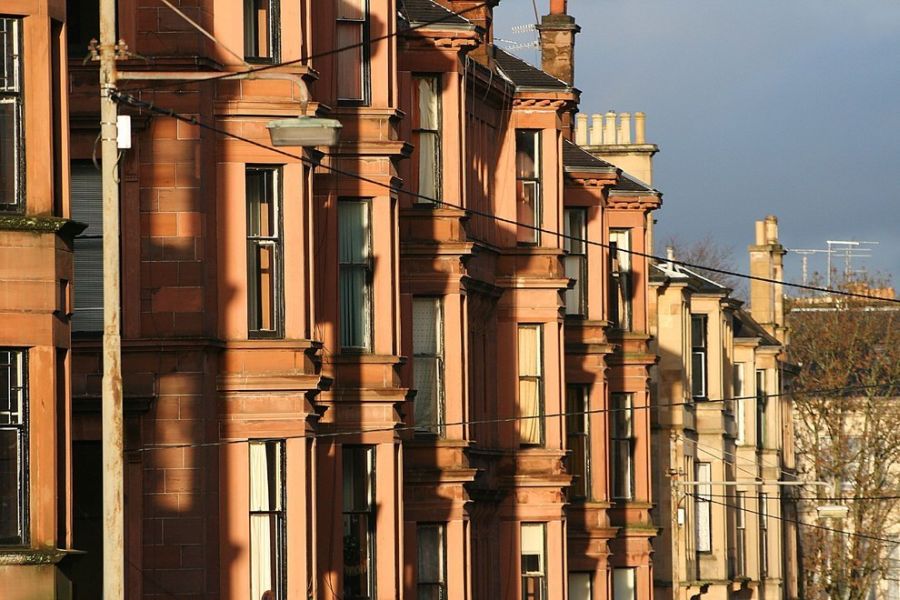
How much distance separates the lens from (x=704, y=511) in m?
77.4

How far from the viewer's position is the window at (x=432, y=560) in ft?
150

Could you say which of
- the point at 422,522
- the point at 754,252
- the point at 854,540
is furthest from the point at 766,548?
the point at 422,522

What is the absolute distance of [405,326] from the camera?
147 ft

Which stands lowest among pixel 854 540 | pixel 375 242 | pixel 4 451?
pixel 854 540

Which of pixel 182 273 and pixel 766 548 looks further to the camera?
pixel 766 548

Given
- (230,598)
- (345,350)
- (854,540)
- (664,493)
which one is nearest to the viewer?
(230,598)

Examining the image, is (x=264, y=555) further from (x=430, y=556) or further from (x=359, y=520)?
(x=430, y=556)

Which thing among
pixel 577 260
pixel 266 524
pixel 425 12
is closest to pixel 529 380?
pixel 577 260

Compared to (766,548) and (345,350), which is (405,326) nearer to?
(345,350)

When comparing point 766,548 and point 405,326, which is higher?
point 405,326

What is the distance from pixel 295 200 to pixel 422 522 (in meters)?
11.1

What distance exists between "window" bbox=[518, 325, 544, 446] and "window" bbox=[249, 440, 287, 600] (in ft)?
56.1

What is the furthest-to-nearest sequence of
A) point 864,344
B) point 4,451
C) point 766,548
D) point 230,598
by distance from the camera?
point 864,344 → point 766,548 → point 230,598 → point 4,451

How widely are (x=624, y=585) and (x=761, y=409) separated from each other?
26.4 m
